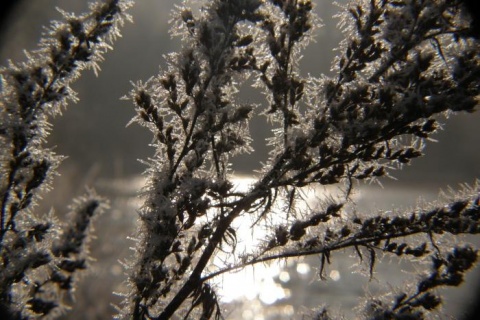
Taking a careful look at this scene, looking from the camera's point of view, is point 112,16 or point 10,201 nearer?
point 10,201

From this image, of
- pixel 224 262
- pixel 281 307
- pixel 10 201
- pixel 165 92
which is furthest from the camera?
pixel 281 307

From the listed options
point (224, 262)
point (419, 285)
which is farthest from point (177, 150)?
point (419, 285)

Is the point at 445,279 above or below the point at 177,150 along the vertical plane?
below

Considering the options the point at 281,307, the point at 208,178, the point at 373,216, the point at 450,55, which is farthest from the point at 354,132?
the point at 281,307

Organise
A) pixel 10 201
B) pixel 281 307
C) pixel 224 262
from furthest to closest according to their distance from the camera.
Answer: pixel 281 307 → pixel 224 262 → pixel 10 201

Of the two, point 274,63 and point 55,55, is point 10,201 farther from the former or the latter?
point 274,63

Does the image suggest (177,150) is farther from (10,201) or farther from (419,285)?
(419,285)

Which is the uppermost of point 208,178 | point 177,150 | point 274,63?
point 274,63

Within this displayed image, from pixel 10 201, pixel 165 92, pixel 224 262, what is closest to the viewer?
pixel 10 201

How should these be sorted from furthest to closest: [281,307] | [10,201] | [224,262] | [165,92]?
[281,307]
[165,92]
[224,262]
[10,201]
